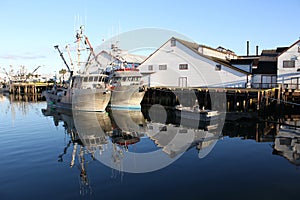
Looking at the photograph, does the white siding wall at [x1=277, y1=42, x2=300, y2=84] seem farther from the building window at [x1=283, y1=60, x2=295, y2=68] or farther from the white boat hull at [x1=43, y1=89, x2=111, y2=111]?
the white boat hull at [x1=43, y1=89, x2=111, y2=111]

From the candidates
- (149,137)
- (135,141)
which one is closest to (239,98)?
(149,137)

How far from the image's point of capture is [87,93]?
108 feet

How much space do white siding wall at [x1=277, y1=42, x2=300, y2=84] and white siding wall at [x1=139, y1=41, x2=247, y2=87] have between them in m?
5.72

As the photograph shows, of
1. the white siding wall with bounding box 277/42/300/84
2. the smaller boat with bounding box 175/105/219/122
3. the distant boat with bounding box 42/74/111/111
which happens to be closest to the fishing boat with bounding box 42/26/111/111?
the distant boat with bounding box 42/74/111/111

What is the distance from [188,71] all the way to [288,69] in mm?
15329

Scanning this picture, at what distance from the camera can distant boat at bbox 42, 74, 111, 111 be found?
33.1 meters

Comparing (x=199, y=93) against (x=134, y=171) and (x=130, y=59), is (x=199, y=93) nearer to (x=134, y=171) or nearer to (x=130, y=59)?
(x=134, y=171)

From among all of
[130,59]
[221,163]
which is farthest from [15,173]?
[130,59]

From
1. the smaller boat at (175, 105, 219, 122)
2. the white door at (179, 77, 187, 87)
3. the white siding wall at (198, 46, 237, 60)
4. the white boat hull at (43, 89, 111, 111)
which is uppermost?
the white siding wall at (198, 46, 237, 60)

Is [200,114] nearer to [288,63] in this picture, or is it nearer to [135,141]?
[135,141]

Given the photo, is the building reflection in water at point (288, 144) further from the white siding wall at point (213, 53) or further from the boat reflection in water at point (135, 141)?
the white siding wall at point (213, 53)

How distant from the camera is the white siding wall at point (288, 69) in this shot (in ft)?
124

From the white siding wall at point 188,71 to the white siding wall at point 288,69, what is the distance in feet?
18.8

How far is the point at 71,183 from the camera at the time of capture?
1171cm
